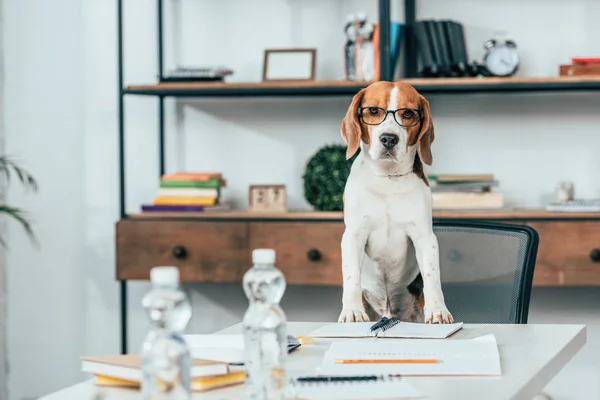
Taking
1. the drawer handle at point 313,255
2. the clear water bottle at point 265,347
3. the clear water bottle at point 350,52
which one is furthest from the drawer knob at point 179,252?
the clear water bottle at point 265,347

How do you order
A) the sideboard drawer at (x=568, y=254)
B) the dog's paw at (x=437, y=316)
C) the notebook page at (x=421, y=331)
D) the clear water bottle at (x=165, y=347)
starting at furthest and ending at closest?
the sideboard drawer at (x=568, y=254)
the dog's paw at (x=437, y=316)
the notebook page at (x=421, y=331)
the clear water bottle at (x=165, y=347)

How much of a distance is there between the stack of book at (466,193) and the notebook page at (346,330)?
59.0 inches

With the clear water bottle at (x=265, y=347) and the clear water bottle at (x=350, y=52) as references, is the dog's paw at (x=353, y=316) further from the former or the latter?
the clear water bottle at (x=350, y=52)

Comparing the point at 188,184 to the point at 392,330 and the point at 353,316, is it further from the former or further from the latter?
the point at 392,330

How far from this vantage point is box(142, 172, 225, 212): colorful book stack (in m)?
3.12

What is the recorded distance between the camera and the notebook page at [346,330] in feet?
4.82

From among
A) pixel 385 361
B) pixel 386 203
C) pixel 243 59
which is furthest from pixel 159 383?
pixel 243 59

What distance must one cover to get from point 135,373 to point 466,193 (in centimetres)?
207

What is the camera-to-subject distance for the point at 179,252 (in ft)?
9.96

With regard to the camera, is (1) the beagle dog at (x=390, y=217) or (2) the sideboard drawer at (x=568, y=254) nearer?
(1) the beagle dog at (x=390, y=217)

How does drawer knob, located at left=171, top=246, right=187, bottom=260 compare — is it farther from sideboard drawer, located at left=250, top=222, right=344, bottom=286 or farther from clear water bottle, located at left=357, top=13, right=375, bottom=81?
clear water bottle, located at left=357, top=13, right=375, bottom=81

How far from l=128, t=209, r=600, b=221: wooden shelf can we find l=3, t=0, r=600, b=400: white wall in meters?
0.36

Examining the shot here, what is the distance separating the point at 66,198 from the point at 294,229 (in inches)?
41.8

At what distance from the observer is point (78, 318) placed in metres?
3.58
